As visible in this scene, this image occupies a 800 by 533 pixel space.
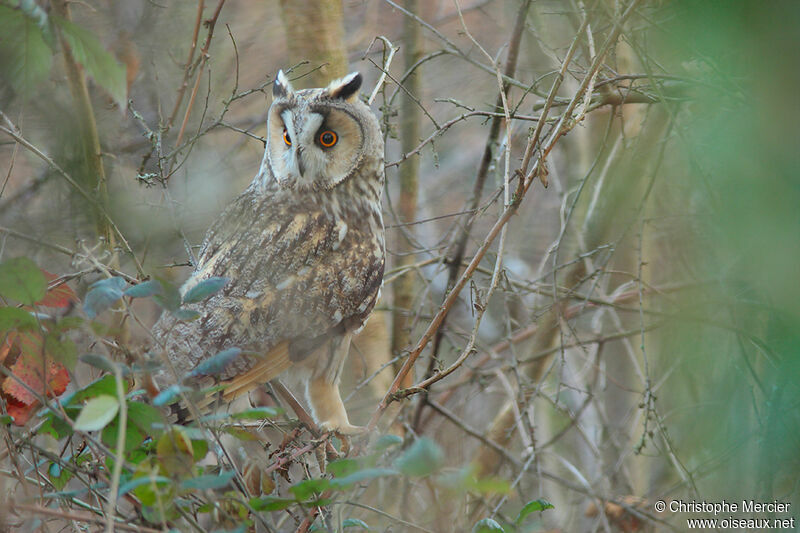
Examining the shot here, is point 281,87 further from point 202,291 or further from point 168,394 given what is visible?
point 168,394

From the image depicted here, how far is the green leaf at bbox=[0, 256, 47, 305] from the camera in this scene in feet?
3.22

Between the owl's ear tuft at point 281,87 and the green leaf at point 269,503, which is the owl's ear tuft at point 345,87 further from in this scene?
the green leaf at point 269,503

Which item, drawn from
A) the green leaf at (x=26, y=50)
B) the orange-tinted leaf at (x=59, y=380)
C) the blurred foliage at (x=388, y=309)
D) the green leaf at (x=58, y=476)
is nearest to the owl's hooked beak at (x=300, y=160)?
the blurred foliage at (x=388, y=309)

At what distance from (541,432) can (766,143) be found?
3.25 m

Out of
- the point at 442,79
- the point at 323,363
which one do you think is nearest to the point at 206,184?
the point at 323,363

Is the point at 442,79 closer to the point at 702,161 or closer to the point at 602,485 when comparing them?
the point at 602,485

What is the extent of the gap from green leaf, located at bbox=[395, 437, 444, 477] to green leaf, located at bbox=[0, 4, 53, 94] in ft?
1.98

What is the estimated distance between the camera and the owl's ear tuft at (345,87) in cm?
231

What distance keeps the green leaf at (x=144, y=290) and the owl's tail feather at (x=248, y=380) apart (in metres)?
0.87

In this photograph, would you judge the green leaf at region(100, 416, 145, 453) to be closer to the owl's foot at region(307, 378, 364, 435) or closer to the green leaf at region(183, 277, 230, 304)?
the green leaf at region(183, 277, 230, 304)

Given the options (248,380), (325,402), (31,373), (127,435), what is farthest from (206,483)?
(325,402)

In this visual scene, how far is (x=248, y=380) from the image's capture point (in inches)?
79.9

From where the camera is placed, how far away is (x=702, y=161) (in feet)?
2.79

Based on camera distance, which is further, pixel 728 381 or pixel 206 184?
pixel 206 184
